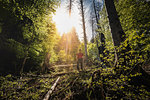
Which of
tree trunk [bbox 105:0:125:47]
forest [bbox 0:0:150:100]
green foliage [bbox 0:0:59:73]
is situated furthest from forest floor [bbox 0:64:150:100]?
green foliage [bbox 0:0:59:73]

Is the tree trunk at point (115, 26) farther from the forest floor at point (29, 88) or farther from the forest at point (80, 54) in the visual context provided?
the forest floor at point (29, 88)

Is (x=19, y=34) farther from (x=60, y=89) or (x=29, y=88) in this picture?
(x=60, y=89)

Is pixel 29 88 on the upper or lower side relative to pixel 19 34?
lower

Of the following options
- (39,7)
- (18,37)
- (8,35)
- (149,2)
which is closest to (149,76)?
(149,2)

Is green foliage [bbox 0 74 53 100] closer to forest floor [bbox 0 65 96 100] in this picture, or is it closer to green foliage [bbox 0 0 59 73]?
forest floor [bbox 0 65 96 100]

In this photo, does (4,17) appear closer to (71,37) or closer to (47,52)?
(47,52)

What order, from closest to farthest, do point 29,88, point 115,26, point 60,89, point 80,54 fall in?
point 115,26
point 60,89
point 29,88
point 80,54

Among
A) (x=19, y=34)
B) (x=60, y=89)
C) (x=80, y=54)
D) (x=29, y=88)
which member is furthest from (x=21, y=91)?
(x=19, y=34)

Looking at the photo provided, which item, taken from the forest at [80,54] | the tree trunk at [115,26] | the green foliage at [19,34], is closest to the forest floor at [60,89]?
the forest at [80,54]

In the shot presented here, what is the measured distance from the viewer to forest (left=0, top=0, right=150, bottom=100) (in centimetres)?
207

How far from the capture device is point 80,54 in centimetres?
740

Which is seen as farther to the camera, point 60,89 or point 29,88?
point 29,88

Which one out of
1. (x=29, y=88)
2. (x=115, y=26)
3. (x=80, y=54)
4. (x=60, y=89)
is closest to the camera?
(x=115, y=26)

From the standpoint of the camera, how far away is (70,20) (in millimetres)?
9750
